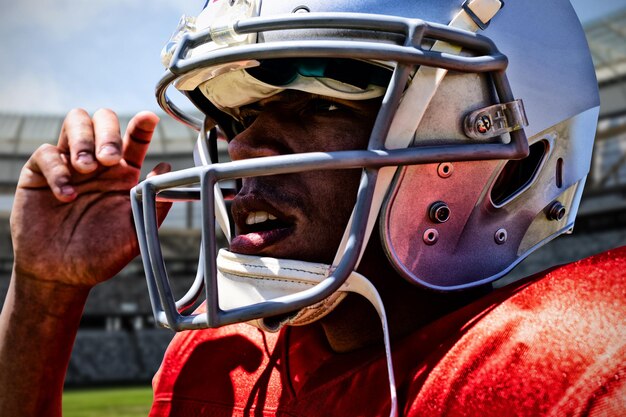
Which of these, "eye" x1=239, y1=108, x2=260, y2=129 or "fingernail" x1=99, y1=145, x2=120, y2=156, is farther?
"fingernail" x1=99, y1=145, x2=120, y2=156

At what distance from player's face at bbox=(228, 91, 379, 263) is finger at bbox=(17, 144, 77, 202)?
20.7 inches

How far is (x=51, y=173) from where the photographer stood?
5.21 feet

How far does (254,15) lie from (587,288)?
0.70 meters

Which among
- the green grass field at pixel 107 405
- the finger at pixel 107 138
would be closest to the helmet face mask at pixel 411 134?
the finger at pixel 107 138

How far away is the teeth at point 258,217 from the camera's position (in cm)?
124

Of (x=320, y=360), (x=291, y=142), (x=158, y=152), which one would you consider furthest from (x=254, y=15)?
(x=158, y=152)

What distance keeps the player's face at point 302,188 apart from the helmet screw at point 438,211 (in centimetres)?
14

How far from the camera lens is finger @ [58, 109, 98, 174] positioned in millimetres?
1533

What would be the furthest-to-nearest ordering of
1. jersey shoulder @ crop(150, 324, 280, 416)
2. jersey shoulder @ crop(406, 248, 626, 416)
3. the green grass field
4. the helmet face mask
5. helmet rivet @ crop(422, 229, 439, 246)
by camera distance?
the green grass field, jersey shoulder @ crop(150, 324, 280, 416), helmet rivet @ crop(422, 229, 439, 246), the helmet face mask, jersey shoulder @ crop(406, 248, 626, 416)

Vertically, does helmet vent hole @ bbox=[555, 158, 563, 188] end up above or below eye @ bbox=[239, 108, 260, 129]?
below

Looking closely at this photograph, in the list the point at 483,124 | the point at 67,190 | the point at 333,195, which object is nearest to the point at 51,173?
the point at 67,190

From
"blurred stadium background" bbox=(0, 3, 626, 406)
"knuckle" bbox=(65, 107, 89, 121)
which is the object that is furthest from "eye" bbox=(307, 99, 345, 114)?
"blurred stadium background" bbox=(0, 3, 626, 406)

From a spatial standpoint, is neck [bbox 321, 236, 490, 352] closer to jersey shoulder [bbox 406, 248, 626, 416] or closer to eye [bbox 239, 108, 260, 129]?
jersey shoulder [bbox 406, 248, 626, 416]

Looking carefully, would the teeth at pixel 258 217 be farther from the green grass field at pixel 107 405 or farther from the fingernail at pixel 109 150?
the green grass field at pixel 107 405
